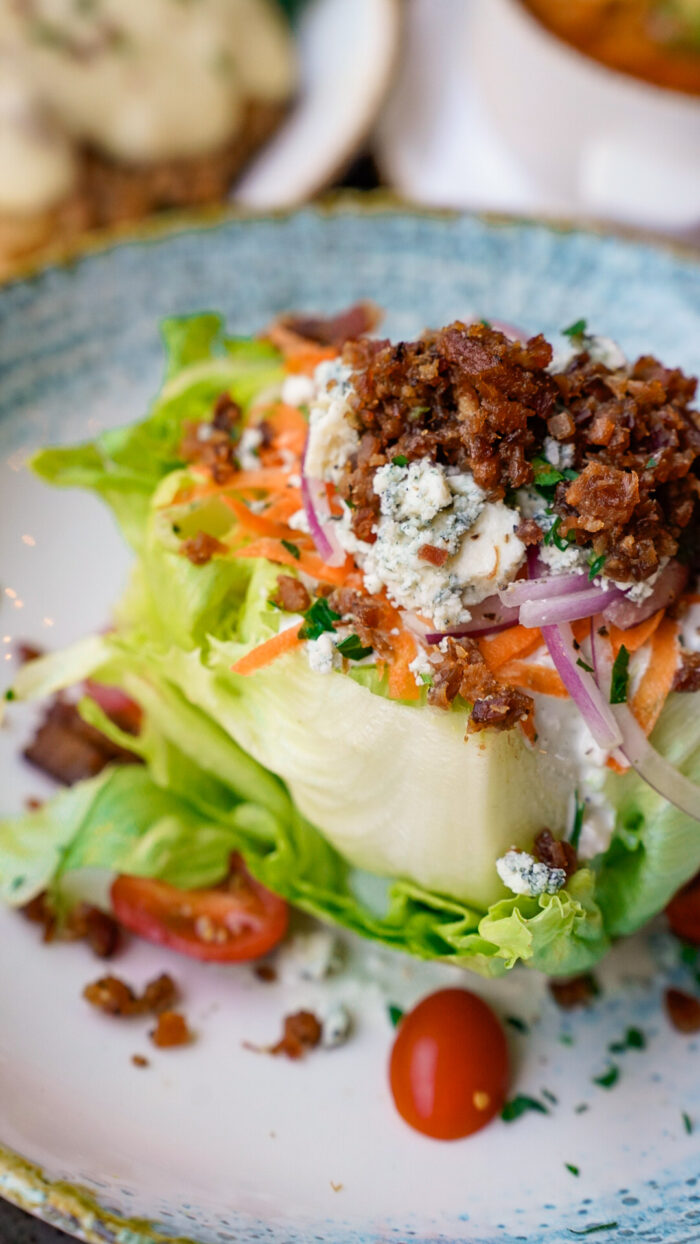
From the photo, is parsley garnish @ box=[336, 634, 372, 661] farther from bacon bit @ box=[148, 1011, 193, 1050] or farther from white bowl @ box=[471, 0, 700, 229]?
white bowl @ box=[471, 0, 700, 229]

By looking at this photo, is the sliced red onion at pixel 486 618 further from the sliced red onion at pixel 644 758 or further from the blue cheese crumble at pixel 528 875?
the blue cheese crumble at pixel 528 875

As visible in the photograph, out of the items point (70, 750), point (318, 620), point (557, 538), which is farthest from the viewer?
point (70, 750)

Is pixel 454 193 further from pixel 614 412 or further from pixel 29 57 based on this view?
pixel 614 412

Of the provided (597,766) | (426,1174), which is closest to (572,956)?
(597,766)

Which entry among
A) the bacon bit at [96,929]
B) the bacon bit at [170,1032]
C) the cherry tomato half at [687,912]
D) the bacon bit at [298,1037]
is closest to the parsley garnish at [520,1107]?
the bacon bit at [298,1037]

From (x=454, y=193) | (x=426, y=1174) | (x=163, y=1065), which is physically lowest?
(x=426, y=1174)

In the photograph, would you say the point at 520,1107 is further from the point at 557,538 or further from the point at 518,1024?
the point at 557,538

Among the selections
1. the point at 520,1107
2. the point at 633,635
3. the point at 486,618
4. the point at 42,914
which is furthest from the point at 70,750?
the point at 633,635
